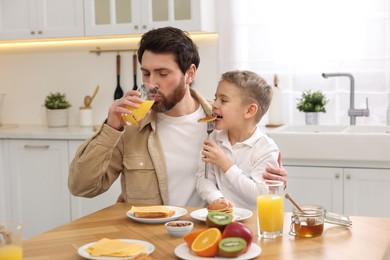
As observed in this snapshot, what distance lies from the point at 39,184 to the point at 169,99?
204cm

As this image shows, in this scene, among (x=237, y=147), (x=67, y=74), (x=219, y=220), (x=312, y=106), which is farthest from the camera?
(x=67, y=74)

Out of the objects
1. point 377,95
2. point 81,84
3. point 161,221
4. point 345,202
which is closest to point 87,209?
point 81,84

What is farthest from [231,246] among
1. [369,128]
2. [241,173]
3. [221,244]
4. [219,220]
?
[369,128]

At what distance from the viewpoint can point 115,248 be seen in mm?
1566

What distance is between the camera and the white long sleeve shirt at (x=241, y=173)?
7.23ft

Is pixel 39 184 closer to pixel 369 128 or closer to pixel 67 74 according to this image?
pixel 67 74

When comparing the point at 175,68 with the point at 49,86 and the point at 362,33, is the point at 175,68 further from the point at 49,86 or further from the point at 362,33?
the point at 49,86

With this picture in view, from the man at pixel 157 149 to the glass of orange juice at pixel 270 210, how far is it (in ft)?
2.40

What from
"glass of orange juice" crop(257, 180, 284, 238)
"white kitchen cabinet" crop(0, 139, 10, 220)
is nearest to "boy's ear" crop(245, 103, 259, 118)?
"glass of orange juice" crop(257, 180, 284, 238)

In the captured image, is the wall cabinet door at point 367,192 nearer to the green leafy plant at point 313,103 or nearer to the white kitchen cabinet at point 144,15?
the green leafy plant at point 313,103

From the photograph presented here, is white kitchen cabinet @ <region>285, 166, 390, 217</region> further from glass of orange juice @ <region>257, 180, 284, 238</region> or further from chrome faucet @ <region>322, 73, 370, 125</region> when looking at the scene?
glass of orange juice @ <region>257, 180, 284, 238</region>

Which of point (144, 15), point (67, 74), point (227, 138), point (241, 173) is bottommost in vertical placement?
point (241, 173)

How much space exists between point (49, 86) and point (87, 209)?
43.9 inches

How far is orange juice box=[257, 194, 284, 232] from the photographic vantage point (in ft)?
5.65
